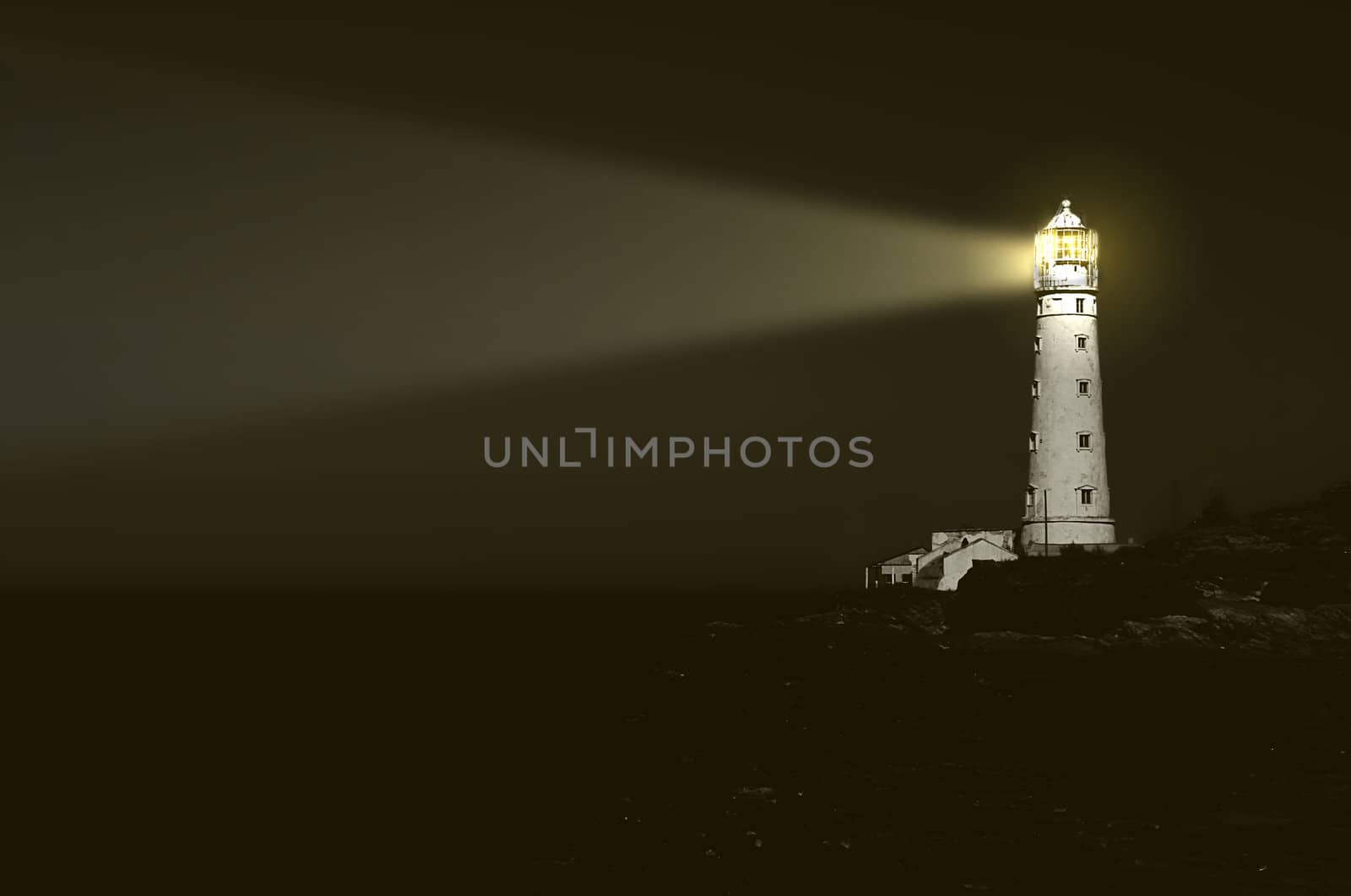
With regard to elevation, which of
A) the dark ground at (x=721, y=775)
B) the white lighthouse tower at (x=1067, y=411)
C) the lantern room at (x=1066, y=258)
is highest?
the lantern room at (x=1066, y=258)

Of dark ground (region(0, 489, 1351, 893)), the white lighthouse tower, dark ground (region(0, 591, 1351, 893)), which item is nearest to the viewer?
dark ground (region(0, 591, 1351, 893))

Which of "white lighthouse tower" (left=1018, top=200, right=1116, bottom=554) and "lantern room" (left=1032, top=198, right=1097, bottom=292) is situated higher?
"lantern room" (left=1032, top=198, right=1097, bottom=292)

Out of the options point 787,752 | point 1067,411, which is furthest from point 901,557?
point 787,752

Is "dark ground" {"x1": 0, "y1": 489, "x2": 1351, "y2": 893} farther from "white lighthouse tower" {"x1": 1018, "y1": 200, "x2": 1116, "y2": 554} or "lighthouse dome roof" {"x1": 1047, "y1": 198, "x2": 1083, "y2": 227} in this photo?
"lighthouse dome roof" {"x1": 1047, "y1": 198, "x2": 1083, "y2": 227}

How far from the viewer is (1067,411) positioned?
248 feet

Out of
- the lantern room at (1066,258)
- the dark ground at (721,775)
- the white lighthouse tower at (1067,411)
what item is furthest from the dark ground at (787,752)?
the lantern room at (1066,258)

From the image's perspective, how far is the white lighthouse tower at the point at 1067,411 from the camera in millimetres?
75188

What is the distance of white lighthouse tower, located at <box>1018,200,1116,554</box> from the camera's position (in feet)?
247

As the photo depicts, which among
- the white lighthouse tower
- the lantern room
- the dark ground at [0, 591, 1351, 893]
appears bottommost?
the dark ground at [0, 591, 1351, 893]

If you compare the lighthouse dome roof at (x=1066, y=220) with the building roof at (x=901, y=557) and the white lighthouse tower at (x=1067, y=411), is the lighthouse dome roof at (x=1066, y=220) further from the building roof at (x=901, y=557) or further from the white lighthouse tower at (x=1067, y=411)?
the building roof at (x=901, y=557)

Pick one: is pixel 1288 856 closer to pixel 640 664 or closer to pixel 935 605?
pixel 640 664

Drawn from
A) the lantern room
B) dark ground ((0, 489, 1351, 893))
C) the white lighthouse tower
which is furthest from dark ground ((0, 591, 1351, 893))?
the lantern room

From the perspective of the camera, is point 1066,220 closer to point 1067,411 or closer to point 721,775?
point 1067,411

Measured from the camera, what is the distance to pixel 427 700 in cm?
5381
